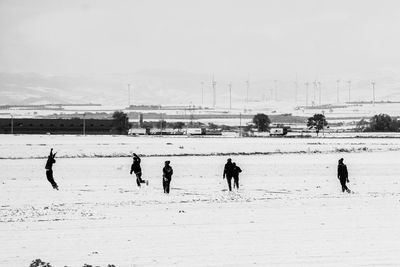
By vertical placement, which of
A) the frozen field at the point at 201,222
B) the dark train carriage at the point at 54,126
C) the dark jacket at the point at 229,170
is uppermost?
the dark train carriage at the point at 54,126

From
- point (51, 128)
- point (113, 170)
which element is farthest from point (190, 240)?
point (51, 128)

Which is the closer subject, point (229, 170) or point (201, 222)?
point (201, 222)

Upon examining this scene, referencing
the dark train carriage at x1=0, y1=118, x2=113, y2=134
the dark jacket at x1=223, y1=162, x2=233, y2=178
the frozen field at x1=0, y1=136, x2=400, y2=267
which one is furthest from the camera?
the dark train carriage at x1=0, y1=118, x2=113, y2=134

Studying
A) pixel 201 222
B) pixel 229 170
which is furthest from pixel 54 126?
pixel 201 222

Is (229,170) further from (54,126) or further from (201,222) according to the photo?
(54,126)

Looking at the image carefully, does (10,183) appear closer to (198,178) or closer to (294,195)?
(198,178)

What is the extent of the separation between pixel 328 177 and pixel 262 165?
→ 9861 millimetres

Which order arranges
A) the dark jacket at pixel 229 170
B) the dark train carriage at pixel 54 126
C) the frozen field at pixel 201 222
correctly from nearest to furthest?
the frozen field at pixel 201 222
the dark jacket at pixel 229 170
the dark train carriage at pixel 54 126

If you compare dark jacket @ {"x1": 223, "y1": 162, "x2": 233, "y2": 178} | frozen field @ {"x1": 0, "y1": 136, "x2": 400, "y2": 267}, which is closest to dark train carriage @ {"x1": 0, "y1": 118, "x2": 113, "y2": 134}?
frozen field @ {"x1": 0, "y1": 136, "x2": 400, "y2": 267}

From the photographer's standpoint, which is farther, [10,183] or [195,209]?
[10,183]

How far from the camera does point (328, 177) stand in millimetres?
35281

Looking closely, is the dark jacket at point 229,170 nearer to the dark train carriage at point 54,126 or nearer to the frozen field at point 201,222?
the frozen field at point 201,222

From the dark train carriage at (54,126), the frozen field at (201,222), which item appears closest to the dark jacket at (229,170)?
the frozen field at (201,222)

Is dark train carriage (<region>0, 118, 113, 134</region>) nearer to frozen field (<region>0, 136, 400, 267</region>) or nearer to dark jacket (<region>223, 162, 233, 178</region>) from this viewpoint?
frozen field (<region>0, 136, 400, 267</region>)
